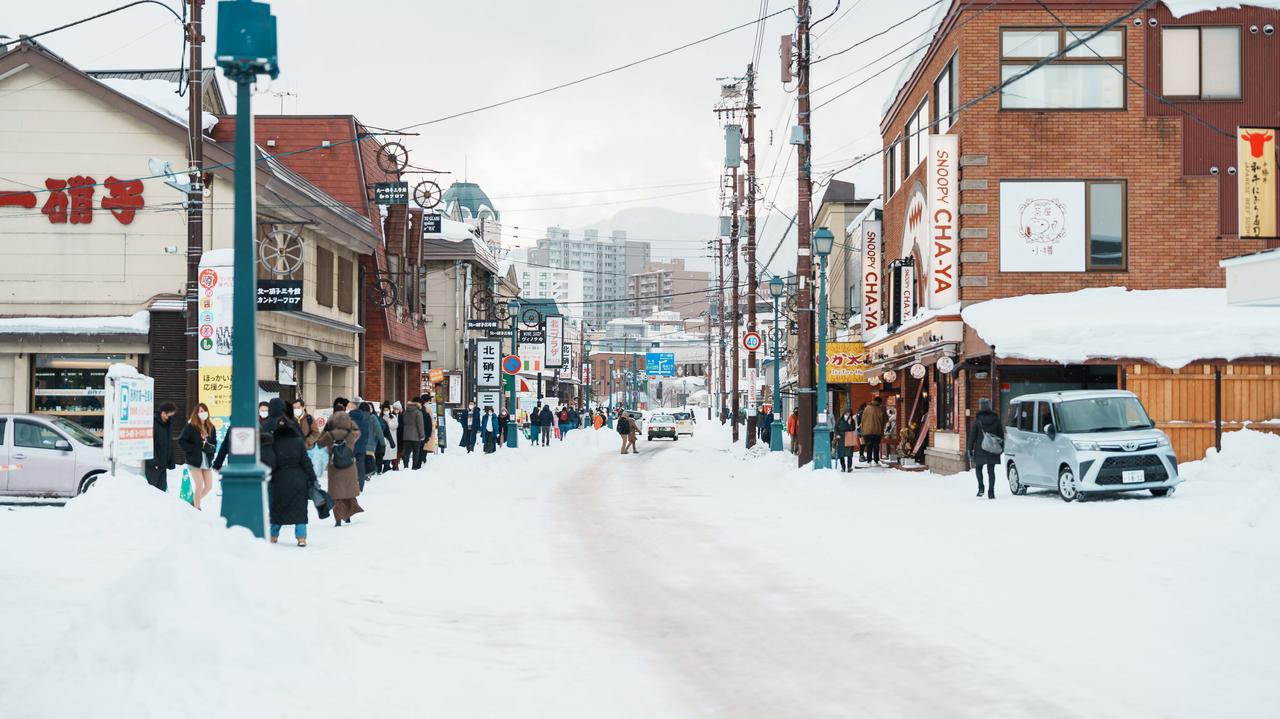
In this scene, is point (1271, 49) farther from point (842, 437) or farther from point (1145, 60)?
point (842, 437)

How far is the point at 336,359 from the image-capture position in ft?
120

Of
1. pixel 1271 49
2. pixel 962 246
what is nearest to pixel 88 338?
pixel 962 246

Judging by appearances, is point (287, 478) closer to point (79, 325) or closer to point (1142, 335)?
point (79, 325)

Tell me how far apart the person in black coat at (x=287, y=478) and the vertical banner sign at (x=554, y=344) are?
56947 mm

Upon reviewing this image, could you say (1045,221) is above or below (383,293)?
above

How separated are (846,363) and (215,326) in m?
21.2

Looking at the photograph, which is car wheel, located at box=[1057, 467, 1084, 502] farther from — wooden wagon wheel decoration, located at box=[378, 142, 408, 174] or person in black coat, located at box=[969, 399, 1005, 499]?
wooden wagon wheel decoration, located at box=[378, 142, 408, 174]

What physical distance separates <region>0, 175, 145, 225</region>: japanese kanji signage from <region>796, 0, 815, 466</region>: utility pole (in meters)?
15.5

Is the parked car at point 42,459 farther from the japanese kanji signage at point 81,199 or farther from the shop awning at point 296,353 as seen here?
the shop awning at point 296,353

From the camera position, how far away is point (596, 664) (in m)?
8.09

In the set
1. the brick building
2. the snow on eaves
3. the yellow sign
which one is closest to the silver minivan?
the brick building

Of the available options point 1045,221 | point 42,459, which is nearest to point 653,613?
point 42,459

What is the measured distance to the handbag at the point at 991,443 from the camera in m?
20.7

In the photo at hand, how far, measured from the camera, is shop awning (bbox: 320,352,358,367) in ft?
115
